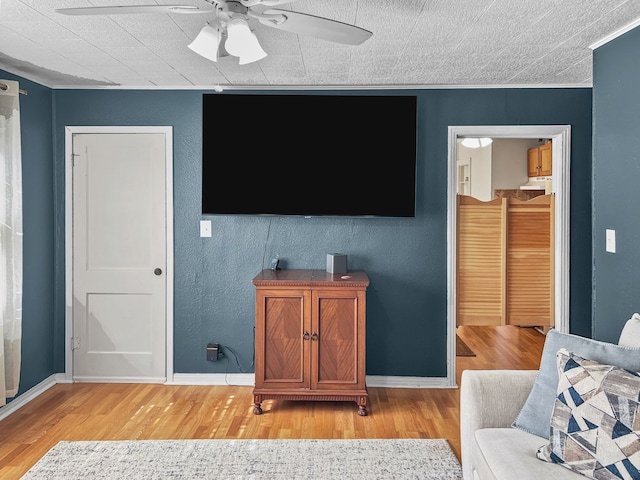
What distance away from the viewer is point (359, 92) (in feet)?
13.3

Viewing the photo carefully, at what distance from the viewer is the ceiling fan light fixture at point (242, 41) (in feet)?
6.56

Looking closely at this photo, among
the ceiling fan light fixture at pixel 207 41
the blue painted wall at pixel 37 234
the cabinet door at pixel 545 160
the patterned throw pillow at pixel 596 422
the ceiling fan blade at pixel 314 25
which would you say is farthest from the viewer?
the cabinet door at pixel 545 160

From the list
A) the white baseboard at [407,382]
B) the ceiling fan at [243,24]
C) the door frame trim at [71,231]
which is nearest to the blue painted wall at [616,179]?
the white baseboard at [407,382]

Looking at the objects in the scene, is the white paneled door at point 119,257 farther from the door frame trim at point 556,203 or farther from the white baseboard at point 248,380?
the door frame trim at point 556,203

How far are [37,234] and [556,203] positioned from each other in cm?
387

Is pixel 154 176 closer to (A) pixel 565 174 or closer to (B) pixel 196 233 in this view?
(B) pixel 196 233

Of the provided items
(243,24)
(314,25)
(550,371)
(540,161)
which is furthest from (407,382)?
(540,161)

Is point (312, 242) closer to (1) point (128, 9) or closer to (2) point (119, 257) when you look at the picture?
(2) point (119, 257)

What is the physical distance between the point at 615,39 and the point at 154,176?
3164mm

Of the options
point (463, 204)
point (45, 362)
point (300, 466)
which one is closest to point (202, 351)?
point (45, 362)

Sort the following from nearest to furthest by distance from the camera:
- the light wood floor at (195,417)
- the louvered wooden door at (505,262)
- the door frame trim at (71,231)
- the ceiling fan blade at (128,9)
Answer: the ceiling fan blade at (128,9) < the light wood floor at (195,417) < the door frame trim at (71,231) < the louvered wooden door at (505,262)

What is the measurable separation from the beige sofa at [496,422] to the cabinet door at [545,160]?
417cm

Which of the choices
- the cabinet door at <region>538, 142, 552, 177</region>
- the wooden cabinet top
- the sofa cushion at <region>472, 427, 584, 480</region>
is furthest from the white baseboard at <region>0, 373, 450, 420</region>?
the cabinet door at <region>538, 142, 552, 177</region>

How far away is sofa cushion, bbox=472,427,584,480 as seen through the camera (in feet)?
5.99
